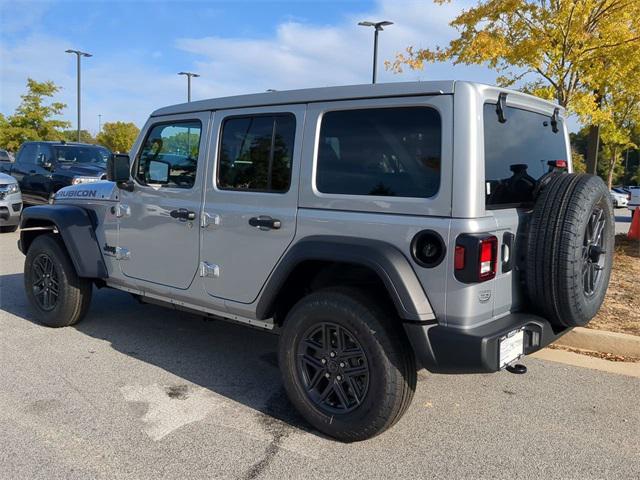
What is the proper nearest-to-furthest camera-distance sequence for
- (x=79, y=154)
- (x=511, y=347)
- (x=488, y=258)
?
1. (x=488, y=258)
2. (x=511, y=347)
3. (x=79, y=154)

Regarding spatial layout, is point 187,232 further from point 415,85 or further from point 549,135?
point 549,135

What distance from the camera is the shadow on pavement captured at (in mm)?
3799

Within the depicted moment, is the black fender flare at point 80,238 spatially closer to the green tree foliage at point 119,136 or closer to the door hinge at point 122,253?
the door hinge at point 122,253

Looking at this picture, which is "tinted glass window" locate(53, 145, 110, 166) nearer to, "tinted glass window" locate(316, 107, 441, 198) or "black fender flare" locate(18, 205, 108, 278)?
"black fender flare" locate(18, 205, 108, 278)

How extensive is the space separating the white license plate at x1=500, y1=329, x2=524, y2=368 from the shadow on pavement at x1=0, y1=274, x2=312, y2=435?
123 centimetres

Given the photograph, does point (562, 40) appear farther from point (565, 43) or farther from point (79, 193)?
point (79, 193)

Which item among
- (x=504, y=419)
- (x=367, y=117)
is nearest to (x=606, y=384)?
(x=504, y=419)

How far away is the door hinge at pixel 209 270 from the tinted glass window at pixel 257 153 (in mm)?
545

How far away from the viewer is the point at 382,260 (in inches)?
112

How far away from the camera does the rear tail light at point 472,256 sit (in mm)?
2658

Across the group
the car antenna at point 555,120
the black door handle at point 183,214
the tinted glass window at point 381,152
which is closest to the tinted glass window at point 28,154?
the black door handle at point 183,214

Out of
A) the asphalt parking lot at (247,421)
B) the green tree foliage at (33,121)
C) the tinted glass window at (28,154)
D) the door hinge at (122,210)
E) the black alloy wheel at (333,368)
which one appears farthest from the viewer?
the green tree foliage at (33,121)

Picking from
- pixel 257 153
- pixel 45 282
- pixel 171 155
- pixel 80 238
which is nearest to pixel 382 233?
pixel 257 153

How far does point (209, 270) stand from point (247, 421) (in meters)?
1.04
